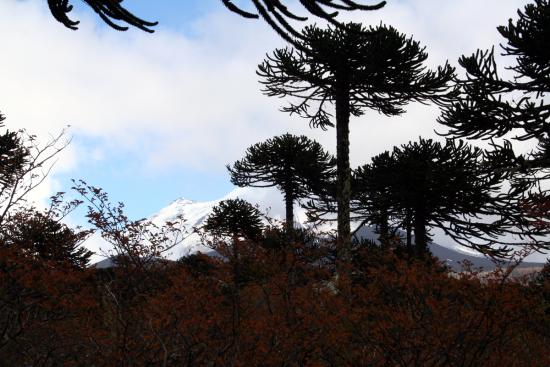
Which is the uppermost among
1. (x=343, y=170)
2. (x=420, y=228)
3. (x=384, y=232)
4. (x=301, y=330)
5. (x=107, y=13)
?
(x=343, y=170)

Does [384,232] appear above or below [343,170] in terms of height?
below

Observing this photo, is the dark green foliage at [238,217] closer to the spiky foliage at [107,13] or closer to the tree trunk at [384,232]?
the tree trunk at [384,232]

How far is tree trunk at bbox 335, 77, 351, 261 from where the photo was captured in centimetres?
1141

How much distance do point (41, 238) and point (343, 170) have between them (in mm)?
11010

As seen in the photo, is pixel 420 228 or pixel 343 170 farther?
pixel 420 228

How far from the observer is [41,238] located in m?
16.9

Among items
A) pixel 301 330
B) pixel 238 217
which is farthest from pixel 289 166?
pixel 301 330

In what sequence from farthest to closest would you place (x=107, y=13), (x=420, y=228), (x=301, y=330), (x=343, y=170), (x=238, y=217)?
(x=238, y=217) → (x=420, y=228) → (x=343, y=170) → (x=301, y=330) → (x=107, y=13)

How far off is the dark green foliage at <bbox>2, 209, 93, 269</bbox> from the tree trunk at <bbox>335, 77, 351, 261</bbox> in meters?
5.89

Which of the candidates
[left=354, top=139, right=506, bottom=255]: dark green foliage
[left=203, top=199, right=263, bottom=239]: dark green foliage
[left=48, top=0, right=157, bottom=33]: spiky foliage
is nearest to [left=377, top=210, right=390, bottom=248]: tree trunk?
[left=354, top=139, right=506, bottom=255]: dark green foliage

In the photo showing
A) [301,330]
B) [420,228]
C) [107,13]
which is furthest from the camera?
[420,228]

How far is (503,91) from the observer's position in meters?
10.1

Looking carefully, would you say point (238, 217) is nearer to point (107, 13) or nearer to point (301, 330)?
point (301, 330)

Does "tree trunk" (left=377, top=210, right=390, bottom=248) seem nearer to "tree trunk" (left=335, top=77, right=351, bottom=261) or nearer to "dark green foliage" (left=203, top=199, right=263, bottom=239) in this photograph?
"tree trunk" (left=335, top=77, right=351, bottom=261)
